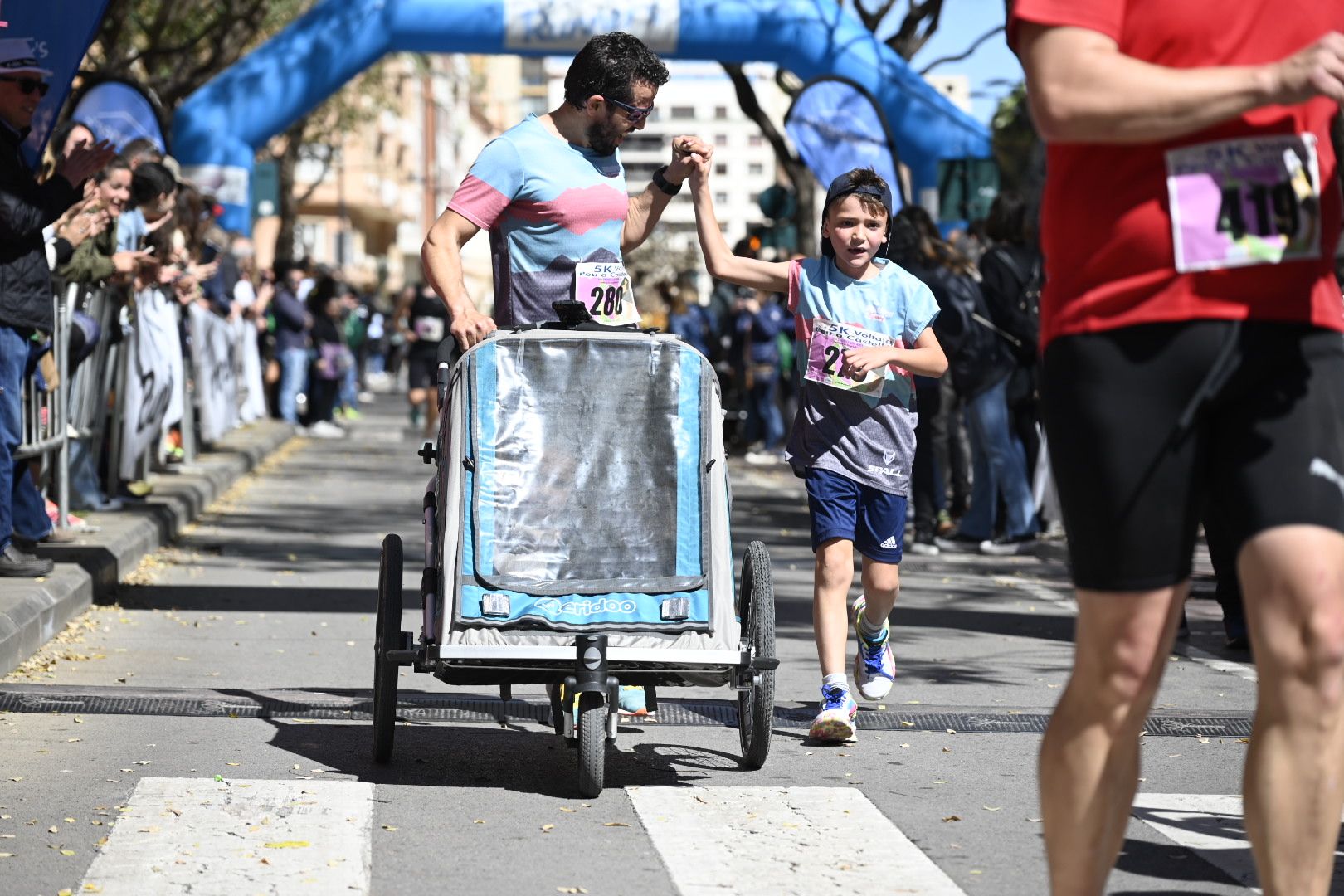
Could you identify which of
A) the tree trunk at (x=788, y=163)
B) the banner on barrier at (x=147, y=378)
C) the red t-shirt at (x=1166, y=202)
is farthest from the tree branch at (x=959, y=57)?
the red t-shirt at (x=1166, y=202)

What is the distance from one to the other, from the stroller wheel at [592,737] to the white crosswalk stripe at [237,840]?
55cm

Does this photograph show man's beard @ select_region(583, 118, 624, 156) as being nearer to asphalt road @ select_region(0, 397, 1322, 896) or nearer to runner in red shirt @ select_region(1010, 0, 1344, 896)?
asphalt road @ select_region(0, 397, 1322, 896)

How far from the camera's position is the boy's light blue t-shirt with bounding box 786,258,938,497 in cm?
686

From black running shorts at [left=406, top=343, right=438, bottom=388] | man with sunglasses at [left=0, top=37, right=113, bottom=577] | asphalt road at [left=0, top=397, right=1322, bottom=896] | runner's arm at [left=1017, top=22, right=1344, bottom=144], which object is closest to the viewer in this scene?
runner's arm at [left=1017, top=22, right=1344, bottom=144]

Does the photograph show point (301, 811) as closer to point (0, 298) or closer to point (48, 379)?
point (0, 298)

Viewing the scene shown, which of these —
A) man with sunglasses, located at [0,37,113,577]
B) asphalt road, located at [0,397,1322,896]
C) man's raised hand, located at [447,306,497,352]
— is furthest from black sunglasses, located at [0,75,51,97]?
man's raised hand, located at [447,306,497,352]

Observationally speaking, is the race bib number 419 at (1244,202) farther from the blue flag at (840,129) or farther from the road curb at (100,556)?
the blue flag at (840,129)

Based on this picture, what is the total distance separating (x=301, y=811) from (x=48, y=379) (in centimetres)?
591

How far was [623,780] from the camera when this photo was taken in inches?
238

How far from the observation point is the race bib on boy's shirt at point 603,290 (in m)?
6.51

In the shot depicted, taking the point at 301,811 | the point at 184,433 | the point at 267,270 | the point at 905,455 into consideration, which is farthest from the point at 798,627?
the point at 267,270

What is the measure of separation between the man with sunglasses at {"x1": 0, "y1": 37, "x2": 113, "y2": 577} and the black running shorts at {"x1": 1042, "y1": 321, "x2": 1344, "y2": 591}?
6.50 m

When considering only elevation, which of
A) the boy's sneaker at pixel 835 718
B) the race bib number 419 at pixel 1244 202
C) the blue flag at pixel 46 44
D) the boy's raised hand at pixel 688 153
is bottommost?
the boy's sneaker at pixel 835 718

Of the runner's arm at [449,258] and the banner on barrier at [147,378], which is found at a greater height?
the runner's arm at [449,258]
